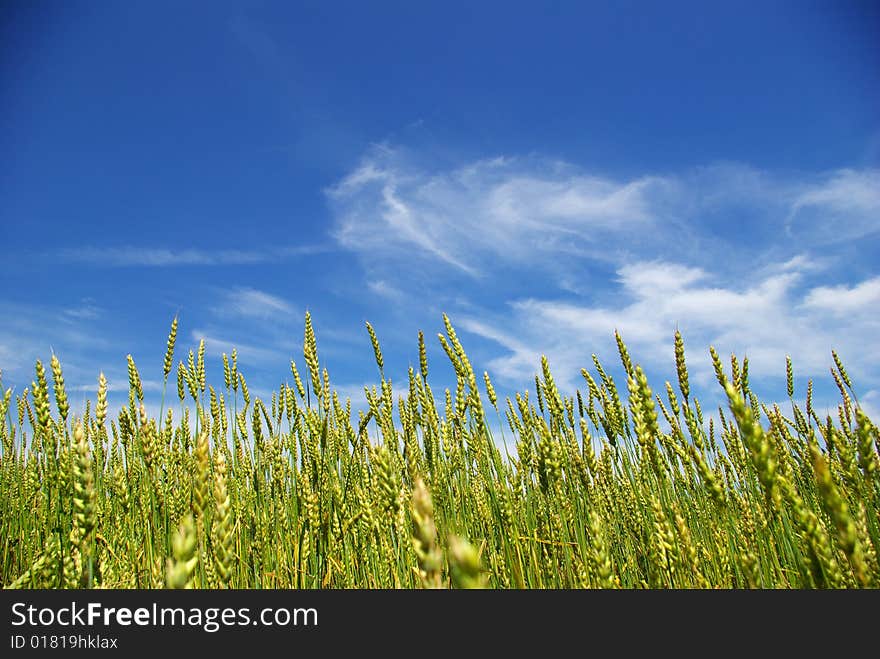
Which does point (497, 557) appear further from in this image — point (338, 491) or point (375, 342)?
point (375, 342)

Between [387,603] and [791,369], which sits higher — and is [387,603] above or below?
below

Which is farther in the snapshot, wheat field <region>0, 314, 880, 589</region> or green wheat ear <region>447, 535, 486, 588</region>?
wheat field <region>0, 314, 880, 589</region>

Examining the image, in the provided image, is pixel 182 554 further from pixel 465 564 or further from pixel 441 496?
pixel 441 496

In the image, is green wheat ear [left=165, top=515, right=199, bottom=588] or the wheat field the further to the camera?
the wheat field

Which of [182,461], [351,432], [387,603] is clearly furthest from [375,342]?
[387,603]

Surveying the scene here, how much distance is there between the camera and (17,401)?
346 centimetres

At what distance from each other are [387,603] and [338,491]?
1214mm

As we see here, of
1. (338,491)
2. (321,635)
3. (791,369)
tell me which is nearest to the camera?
(321,635)

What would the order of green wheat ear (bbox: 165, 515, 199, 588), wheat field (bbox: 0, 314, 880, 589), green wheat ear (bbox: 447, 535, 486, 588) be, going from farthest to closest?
wheat field (bbox: 0, 314, 880, 589) → green wheat ear (bbox: 165, 515, 199, 588) → green wheat ear (bbox: 447, 535, 486, 588)

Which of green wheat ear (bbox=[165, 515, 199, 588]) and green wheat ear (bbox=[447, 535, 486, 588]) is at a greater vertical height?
green wheat ear (bbox=[165, 515, 199, 588])

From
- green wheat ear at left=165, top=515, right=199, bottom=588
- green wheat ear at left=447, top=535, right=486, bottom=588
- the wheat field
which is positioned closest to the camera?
green wheat ear at left=447, top=535, right=486, bottom=588

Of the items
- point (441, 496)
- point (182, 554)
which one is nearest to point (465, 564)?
point (182, 554)

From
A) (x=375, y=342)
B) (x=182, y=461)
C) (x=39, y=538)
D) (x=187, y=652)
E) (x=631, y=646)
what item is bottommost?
(x=631, y=646)

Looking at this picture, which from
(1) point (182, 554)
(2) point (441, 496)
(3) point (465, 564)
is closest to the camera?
(3) point (465, 564)
